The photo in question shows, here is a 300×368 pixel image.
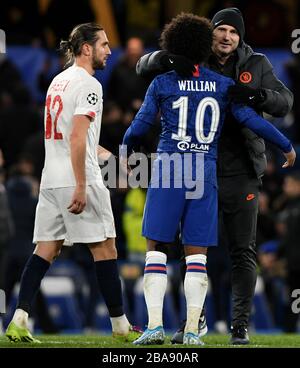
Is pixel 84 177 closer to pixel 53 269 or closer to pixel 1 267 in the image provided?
pixel 1 267

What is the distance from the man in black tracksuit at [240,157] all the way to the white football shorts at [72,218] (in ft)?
2.83

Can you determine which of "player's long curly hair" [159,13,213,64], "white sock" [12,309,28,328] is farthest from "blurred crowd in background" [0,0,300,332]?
"player's long curly hair" [159,13,213,64]

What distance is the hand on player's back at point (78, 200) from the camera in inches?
315

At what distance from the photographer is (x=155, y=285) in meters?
7.93

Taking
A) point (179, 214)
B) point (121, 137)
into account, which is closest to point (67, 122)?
point (179, 214)

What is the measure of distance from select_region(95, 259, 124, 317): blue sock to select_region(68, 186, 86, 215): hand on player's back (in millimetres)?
475

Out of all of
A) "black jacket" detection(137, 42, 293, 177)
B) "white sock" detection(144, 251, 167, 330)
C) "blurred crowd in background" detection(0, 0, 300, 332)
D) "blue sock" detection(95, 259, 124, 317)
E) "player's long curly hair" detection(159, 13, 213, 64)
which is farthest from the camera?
"blurred crowd in background" detection(0, 0, 300, 332)

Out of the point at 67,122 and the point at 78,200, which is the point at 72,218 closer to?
the point at 78,200

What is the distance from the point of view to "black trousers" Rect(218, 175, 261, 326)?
8.52 meters

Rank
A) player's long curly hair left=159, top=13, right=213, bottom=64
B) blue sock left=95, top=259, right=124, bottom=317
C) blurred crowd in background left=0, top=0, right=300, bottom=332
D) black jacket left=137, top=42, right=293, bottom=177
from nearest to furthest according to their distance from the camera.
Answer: player's long curly hair left=159, top=13, right=213, bottom=64, blue sock left=95, top=259, right=124, bottom=317, black jacket left=137, top=42, right=293, bottom=177, blurred crowd in background left=0, top=0, right=300, bottom=332

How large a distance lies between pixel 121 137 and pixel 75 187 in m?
7.16

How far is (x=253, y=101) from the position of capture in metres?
8.24

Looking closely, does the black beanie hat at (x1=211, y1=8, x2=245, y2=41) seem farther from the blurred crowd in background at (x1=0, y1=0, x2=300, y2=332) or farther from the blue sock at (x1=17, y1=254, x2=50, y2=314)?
the blurred crowd in background at (x1=0, y1=0, x2=300, y2=332)

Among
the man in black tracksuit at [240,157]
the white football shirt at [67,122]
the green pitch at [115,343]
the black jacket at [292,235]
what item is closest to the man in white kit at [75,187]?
the white football shirt at [67,122]
